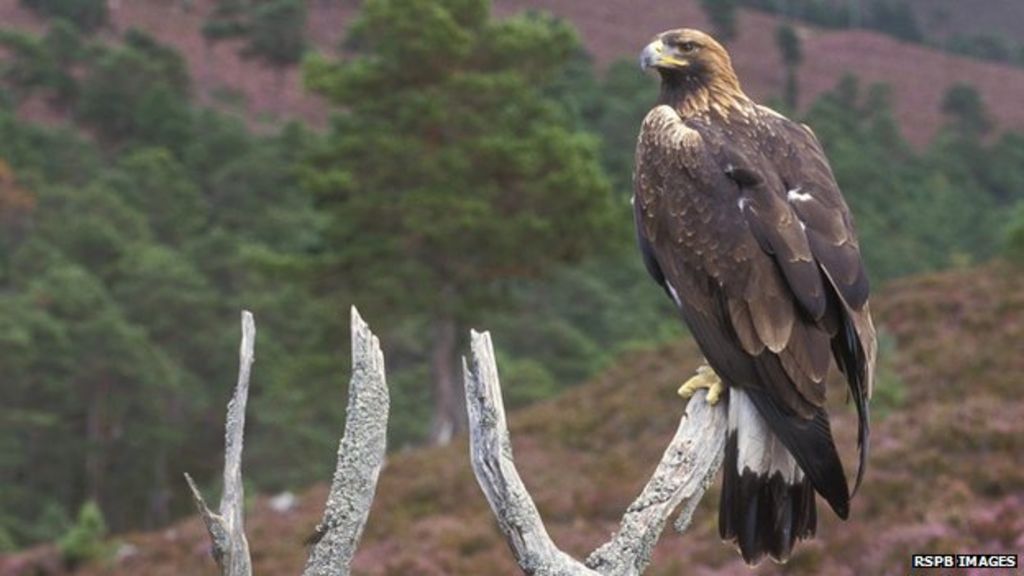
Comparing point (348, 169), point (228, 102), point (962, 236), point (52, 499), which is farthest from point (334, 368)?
point (228, 102)

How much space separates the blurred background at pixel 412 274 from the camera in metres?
11.6

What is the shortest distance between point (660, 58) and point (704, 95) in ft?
0.63

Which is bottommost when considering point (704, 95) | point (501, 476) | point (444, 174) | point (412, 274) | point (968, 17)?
point (968, 17)

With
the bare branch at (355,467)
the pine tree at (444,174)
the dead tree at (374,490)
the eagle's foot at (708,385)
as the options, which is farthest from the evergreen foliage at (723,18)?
the bare branch at (355,467)

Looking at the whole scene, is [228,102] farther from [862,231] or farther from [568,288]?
[862,231]

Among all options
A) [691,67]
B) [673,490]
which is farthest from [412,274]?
[673,490]

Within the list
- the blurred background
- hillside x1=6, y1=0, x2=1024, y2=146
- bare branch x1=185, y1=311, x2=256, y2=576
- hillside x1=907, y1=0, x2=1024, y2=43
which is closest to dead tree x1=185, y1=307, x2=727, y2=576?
bare branch x1=185, y1=311, x2=256, y2=576

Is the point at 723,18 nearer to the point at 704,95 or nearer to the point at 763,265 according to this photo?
the point at 704,95

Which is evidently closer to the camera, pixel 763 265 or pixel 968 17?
pixel 763 265

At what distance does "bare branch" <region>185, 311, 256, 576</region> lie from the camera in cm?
312

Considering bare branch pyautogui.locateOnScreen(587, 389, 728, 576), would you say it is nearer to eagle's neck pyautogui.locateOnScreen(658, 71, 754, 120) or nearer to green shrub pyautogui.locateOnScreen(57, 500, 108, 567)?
eagle's neck pyautogui.locateOnScreen(658, 71, 754, 120)

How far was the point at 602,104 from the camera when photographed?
6050 cm

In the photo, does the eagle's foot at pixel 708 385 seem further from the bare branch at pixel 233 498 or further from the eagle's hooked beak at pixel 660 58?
the bare branch at pixel 233 498

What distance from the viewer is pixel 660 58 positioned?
4.23 metres
